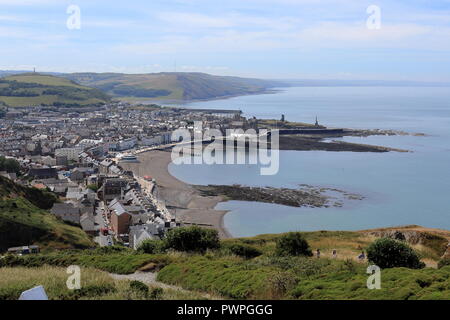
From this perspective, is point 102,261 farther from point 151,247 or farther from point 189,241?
point 189,241

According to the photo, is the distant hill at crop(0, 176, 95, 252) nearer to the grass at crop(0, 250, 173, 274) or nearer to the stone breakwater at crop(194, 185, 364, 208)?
the grass at crop(0, 250, 173, 274)

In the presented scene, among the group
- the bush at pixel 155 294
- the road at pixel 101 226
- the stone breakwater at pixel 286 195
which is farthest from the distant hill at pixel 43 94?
the bush at pixel 155 294

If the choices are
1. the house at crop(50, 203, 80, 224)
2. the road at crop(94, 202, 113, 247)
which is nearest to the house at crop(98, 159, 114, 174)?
the road at crop(94, 202, 113, 247)

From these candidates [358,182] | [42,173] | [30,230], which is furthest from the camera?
[358,182]

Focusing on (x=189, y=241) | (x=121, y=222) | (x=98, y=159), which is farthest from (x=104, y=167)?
(x=189, y=241)

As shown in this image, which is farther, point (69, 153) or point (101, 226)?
point (69, 153)

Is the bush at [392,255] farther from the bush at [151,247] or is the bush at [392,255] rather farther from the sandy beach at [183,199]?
the sandy beach at [183,199]
